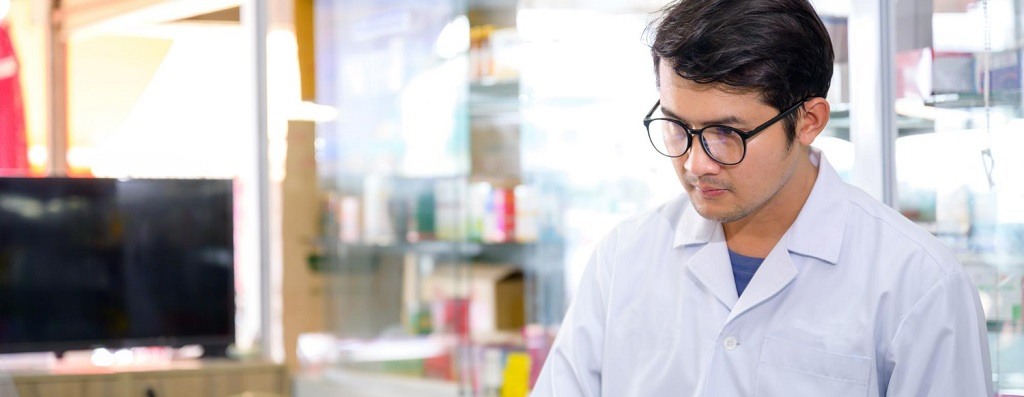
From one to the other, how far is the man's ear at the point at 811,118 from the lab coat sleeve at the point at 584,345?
332mm

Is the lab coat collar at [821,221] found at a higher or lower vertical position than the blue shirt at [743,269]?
higher

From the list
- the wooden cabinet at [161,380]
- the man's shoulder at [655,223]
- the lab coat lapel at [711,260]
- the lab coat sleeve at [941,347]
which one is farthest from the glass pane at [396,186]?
the lab coat sleeve at [941,347]

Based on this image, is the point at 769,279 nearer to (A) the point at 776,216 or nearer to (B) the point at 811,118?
(A) the point at 776,216

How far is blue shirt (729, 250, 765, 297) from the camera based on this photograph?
1.42 m

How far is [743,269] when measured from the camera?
1427mm

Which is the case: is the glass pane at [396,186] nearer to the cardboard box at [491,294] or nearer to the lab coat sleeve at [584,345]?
the cardboard box at [491,294]

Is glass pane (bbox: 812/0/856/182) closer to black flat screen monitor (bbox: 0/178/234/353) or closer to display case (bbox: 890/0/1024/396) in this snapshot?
display case (bbox: 890/0/1024/396)

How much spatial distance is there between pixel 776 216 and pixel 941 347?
0.26 m

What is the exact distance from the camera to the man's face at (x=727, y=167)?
1.27 metres

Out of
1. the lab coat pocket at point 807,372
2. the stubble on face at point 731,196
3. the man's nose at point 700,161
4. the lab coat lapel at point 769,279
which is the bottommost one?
the lab coat pocket at point 807,372

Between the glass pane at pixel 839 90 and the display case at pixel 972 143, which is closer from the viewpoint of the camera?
the display case at pixel 972 143

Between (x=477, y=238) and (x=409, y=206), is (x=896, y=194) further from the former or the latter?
(x=409, y=206)

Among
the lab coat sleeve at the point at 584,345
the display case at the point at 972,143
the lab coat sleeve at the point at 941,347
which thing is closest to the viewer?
the lab coat sleeve at the point at 941,347

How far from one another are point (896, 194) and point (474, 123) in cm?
151
